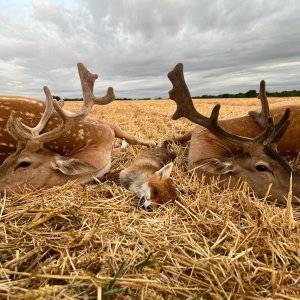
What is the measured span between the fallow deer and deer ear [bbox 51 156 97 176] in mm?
451

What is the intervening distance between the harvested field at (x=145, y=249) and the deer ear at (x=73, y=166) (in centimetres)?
58

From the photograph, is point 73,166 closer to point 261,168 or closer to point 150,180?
point 150,180

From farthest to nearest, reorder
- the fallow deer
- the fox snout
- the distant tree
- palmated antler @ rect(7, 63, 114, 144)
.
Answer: the distant tree → palmated antler @ rect(7, 63, 114, 144) → the fallow deer → the fox snout

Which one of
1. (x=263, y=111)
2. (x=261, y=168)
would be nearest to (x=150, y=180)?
(x=261, y=168)

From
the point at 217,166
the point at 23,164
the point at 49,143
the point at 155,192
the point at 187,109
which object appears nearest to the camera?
the point at 155,192

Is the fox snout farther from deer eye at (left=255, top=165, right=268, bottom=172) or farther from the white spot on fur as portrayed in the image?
the white spot on fur

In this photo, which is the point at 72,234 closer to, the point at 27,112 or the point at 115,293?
the point at 115,293

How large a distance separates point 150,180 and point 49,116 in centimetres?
164

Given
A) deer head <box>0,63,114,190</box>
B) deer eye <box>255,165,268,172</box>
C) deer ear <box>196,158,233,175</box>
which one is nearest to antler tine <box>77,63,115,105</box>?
deer head <box>0,63,114,190</box>

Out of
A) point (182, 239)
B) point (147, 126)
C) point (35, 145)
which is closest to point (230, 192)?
point (182, 239)

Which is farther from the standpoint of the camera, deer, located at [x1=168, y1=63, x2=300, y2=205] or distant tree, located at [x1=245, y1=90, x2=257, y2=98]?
distant tree, located at [x1=245, y1=90, x2=257, y2=98]

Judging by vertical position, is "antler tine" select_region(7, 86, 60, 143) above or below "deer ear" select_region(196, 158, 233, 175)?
above

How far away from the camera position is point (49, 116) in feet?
15.4

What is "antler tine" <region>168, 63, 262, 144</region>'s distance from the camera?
4.23 metres
